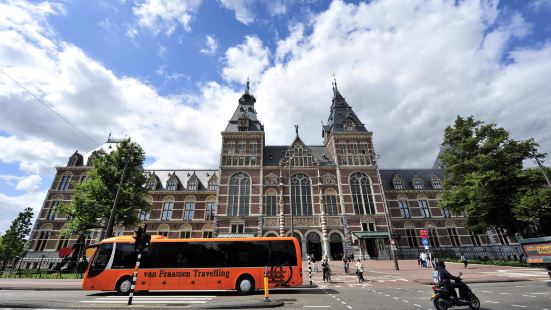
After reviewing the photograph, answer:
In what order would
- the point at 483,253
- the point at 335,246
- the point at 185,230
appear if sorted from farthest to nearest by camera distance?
the point at 185,230, the point at 335,246, the point at 483,253

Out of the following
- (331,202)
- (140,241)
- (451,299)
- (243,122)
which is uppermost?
(243,122)

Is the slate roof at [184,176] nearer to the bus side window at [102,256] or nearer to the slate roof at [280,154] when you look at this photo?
the slate roof at [280,154]

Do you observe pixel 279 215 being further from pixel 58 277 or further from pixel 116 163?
pixel 58 277

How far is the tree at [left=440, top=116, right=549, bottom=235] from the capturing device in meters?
22.7

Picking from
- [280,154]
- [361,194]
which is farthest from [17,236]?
[361,194]

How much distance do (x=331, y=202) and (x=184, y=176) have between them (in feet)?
87.1

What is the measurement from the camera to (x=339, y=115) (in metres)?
45.1

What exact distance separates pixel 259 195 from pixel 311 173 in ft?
29.5

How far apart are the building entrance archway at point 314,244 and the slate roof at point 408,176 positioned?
17.5 metres

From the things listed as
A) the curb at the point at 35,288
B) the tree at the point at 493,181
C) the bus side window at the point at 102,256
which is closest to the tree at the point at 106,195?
the curb at the point at 35,288

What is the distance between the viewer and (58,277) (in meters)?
19.8

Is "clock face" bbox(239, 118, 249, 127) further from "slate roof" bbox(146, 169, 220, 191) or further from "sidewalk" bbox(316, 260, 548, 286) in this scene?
"sidewalk" bbox(316, 260, 548, 286)

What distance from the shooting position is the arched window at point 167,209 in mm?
39719

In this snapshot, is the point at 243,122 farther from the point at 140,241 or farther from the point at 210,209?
the point at 140,241
